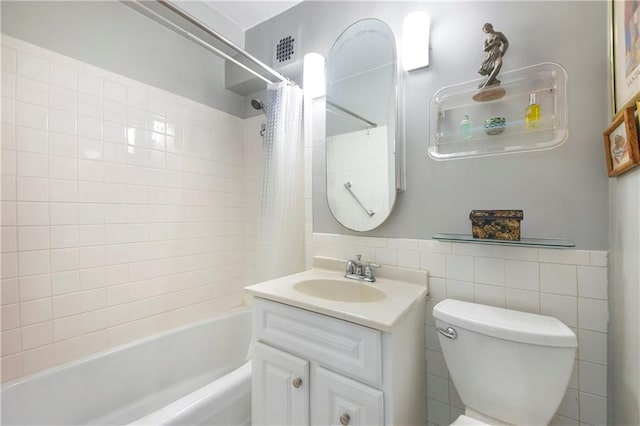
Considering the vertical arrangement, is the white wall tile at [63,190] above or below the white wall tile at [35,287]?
above

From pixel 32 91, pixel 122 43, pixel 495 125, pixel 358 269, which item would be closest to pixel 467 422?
pixel 358 269

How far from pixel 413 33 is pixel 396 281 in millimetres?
1196

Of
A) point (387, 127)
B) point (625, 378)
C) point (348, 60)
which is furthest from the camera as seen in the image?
point (348, 60)

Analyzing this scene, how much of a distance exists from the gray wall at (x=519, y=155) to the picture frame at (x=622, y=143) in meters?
0.08

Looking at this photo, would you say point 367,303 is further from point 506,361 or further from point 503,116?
point 503,116

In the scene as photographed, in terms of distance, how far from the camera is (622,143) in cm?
77

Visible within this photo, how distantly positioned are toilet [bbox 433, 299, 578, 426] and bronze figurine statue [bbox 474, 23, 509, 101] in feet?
2.93

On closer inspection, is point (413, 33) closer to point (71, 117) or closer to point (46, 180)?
point (71, 117)

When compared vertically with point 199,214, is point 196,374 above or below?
below

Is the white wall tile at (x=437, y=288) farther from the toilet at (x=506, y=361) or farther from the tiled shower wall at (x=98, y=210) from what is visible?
the tiled shower wall at (x=98, y=210)

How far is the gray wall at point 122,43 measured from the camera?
49.9 inches

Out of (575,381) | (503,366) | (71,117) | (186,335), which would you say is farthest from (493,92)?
(186,335)

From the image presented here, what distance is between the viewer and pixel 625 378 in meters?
0.79

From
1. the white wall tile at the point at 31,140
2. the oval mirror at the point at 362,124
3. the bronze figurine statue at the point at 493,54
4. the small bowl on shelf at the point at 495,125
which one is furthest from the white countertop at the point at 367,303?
the white wall tile at the point at 31,140
